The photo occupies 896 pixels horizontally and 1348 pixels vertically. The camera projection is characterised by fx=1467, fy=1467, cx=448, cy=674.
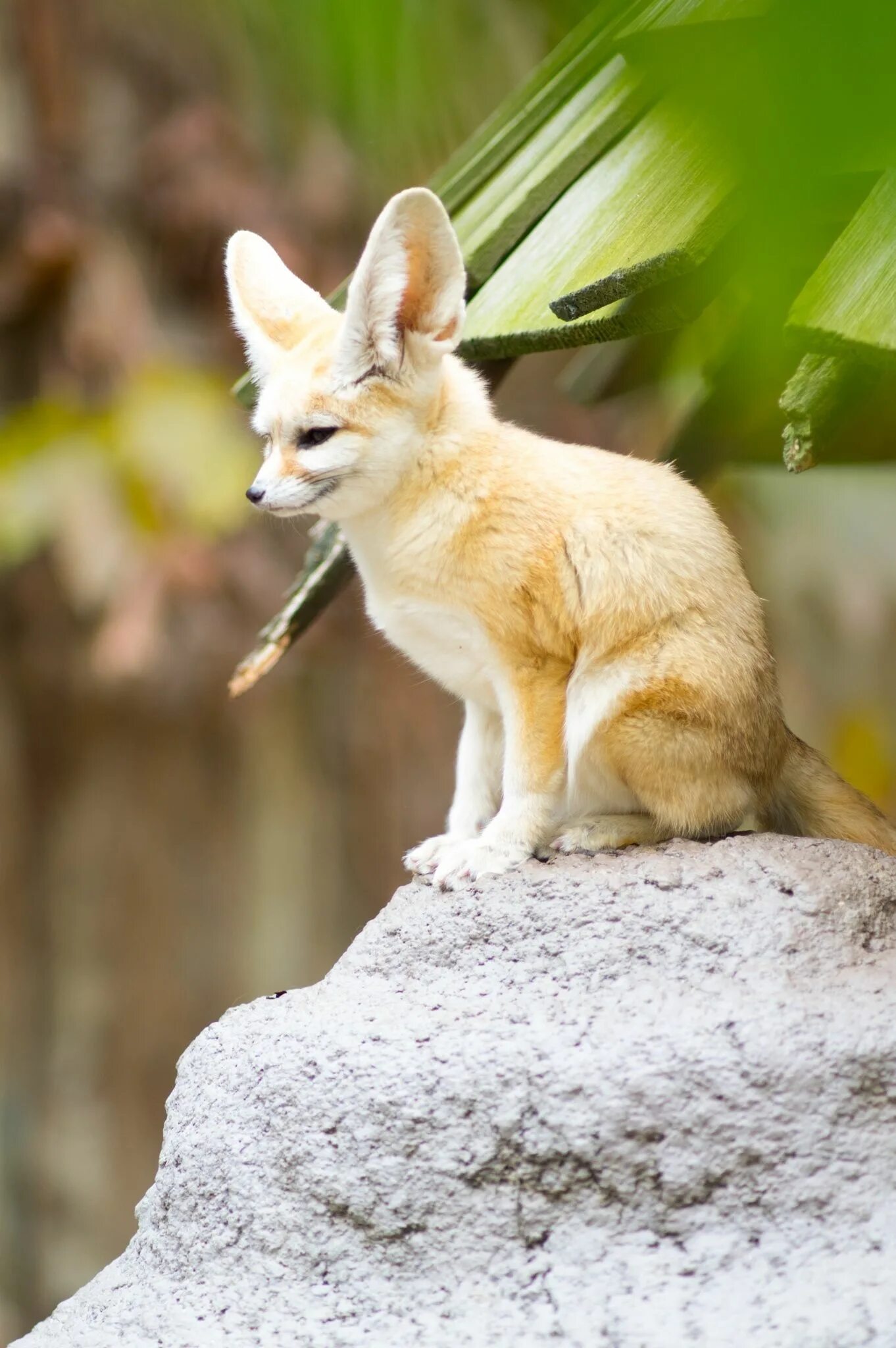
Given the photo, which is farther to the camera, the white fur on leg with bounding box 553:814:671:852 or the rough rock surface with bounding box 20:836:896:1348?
the white fur on leg with bounding box 553:814:671:852

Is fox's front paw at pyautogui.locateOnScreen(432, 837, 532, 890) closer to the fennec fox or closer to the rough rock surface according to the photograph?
the fennec fox

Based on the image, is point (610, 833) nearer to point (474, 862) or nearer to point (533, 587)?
point (474, 862)

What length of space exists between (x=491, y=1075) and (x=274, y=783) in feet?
24.9

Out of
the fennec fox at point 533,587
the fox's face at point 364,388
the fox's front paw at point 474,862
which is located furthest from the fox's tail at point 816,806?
the fox's face at point 364,388

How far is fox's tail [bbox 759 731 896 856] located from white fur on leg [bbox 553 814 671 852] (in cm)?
30

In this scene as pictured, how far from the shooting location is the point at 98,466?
25.3 ft

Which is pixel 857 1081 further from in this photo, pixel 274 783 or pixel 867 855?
pixel 274 783

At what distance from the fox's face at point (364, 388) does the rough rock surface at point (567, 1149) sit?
1258 millimetres

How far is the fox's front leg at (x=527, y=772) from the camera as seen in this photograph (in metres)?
3.43

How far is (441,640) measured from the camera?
3730mm

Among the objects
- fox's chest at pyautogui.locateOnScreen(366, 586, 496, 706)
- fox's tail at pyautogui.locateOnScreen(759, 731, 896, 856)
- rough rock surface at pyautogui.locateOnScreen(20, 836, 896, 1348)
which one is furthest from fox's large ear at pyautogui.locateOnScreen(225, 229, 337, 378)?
rough rock surface at pyautogui.locateOnScreen(20, 836, 896, 1348)

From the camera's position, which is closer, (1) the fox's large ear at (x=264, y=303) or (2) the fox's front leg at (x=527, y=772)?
(2) the fox's front leg at (x=527, y=772)

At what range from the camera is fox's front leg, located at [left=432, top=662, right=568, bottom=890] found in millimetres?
3428

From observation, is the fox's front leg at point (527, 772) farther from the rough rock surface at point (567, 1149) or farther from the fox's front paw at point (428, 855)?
the rough rock surface at point (567, 1149)
